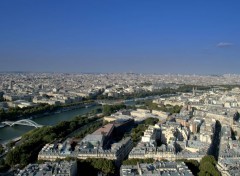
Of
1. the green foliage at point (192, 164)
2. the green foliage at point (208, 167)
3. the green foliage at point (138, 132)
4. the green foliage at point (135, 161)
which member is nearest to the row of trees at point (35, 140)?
the green foliage at point (138, 132)

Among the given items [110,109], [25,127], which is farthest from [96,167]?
[110,109]

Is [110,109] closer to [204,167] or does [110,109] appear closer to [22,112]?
[22,112]

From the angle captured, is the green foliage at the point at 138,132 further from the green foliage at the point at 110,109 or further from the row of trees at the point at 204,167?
the green foliage at the point at 110,109

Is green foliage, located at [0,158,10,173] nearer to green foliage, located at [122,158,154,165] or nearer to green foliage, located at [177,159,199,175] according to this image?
green foliage, located at [122,158,154,165]

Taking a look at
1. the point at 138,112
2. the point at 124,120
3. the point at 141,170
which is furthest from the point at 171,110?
the point at 141,170

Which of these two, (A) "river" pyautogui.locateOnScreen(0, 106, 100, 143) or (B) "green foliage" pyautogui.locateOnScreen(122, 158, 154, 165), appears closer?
(B) "green foliage" pyautogui.locateOnScreen(122, 158, 154, 165)

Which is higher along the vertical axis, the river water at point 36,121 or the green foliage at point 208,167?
the green foliage at point 208,167

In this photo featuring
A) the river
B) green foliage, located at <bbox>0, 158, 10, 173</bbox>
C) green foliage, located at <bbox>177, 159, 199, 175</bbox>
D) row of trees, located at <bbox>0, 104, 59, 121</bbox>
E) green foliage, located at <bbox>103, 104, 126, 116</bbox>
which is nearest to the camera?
green foliage, located at <bbox>177, 159, 199, 175</bbox>

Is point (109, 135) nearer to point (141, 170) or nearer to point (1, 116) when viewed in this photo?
point (141, 170)

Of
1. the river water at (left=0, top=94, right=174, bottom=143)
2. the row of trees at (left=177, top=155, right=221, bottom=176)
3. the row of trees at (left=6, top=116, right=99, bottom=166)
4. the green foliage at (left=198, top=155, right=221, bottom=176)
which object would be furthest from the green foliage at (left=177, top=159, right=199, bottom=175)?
the river water at (left=0, top=94, right=174, bottom=143)
